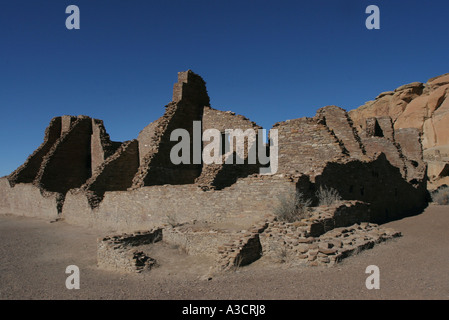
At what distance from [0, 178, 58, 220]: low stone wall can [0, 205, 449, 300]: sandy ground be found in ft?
30.6

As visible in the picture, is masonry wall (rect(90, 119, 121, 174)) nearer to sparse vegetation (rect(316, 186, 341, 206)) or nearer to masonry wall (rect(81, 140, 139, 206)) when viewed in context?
masonry wall (rect(81, 140, 139, 206))

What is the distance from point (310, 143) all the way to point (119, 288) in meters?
8.79

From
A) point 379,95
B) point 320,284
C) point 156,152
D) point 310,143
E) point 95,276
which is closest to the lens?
point 320,284

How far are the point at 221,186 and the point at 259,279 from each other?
19.5 feet

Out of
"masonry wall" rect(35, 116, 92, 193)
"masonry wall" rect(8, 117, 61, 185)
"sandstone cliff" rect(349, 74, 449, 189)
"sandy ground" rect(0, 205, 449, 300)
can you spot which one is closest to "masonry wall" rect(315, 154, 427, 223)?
"sandy ground" rect(0, 205, 449, 300)

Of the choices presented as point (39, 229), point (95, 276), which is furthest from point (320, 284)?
point (39, 229)

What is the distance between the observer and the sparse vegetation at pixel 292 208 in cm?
827

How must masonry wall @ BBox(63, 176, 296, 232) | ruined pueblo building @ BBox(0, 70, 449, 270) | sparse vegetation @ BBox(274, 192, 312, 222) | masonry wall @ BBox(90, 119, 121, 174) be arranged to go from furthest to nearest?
masonry wall @ BBox(90, 119, 121, 174), masonry wall @ BBox(63, 176, 296, 232), sparse vegetation @ BBox(274, 192, 312, 222), ruined pueblo building @ BBox(0, 70, 449, 270)

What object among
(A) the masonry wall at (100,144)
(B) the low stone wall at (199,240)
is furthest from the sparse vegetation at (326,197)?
(A) the masonry wall at (100,144)

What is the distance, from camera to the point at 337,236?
7.68 meters

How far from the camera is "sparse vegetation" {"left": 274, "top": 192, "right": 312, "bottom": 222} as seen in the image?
827 cm

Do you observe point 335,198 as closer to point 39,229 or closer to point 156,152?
point 156,152

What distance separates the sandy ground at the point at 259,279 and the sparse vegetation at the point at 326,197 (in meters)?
1.85

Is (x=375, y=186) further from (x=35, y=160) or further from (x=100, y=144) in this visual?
(x=35, y=160)
